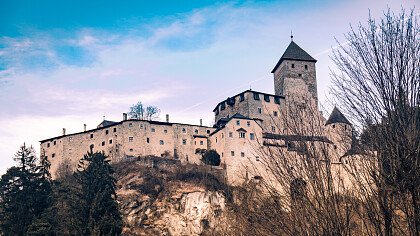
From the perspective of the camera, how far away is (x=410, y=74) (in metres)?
12.7

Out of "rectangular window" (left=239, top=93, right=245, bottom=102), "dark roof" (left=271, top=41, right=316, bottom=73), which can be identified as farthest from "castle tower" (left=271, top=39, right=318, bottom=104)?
"rectangular window" (left=239, top=93, right=245, bottom=102)

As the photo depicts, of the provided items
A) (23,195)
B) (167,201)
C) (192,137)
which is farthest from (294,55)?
(23,195)

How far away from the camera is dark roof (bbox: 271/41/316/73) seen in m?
85.6

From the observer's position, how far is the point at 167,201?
63.5m

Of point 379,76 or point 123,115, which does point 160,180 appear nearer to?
point 123,115

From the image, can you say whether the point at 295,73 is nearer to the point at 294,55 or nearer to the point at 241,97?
the point at 294,55

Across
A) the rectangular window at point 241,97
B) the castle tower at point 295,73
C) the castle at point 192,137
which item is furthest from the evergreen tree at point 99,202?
the castle tower at point 295,73

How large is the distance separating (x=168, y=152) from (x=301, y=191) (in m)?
60.5

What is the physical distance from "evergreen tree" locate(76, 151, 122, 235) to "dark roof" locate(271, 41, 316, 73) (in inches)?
1832

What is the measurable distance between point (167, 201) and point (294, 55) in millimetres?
36813

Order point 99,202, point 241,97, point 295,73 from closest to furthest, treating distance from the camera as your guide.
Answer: point 99,202, point 241,97, point 295,73

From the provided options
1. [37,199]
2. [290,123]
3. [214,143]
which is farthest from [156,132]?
[290,123]

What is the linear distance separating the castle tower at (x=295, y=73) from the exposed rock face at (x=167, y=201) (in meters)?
24.4

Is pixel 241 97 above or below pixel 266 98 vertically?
above
